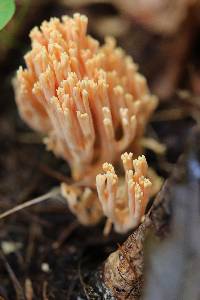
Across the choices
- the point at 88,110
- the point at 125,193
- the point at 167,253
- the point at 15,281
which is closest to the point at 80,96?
the point at 88,110

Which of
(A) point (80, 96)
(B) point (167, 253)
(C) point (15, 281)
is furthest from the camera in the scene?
(C) point (15, 281)

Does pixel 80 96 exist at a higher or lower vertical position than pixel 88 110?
higher

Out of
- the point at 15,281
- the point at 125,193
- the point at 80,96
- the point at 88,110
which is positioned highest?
the point at 80,96

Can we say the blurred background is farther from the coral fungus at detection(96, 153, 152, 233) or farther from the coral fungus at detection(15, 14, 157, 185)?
the coral fungus at detection(15, 14, 157, 185)

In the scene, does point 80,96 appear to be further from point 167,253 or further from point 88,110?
point 167,253

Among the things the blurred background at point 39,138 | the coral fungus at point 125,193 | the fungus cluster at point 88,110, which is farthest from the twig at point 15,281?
the coral fungus at point 125,193

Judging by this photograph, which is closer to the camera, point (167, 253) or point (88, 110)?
point (167, 253)

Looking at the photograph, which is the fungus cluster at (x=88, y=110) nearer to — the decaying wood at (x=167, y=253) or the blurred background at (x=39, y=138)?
the decaying wood at (x=167, y=253)

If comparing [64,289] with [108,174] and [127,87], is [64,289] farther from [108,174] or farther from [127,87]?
[127,87]

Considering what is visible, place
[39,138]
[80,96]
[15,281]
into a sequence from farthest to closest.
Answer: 1. [39,138]
2. [15,281]
3. [80,96]
